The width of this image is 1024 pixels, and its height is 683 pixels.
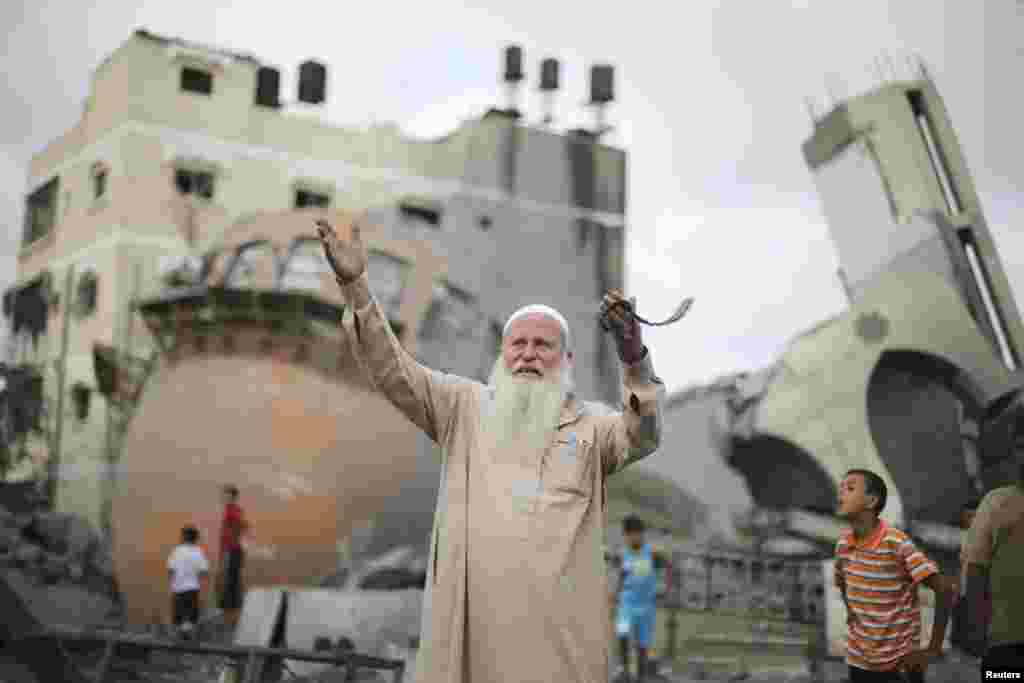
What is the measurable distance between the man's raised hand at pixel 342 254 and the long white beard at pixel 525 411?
0.50m

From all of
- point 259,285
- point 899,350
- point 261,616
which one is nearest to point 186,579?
point 261,616

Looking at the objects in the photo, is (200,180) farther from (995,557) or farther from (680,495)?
(995,557)

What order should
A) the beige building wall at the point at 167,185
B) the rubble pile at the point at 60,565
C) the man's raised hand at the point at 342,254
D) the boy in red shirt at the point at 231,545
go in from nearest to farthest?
the man's raised hand at the point at 342,254, the boy in red shirt at the point at 231,545, the rubble pile at the point at 60,565, the beige building wall at the point at 167,185

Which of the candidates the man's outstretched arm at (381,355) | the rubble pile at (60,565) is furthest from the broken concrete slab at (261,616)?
the man's outstretched arm at (381,355)

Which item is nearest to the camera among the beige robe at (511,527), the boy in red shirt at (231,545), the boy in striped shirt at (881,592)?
the beige robe at (511,527)

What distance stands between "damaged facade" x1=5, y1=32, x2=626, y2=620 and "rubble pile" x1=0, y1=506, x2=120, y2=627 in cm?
44

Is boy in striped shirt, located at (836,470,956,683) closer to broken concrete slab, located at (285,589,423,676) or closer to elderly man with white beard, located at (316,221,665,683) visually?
elderly man with white beard, located at (316,221,665,683)

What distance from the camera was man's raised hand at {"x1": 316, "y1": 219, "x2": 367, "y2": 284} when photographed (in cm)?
268

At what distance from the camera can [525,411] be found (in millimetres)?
2734

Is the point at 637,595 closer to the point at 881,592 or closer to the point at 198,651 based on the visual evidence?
the point at 198,651

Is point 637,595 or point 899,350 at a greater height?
point 899,350

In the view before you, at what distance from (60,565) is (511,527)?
12951 millimetres

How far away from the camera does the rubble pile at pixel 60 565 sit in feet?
40.7

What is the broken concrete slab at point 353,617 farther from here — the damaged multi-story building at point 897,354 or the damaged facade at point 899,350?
the damaged facade at point 899,350
